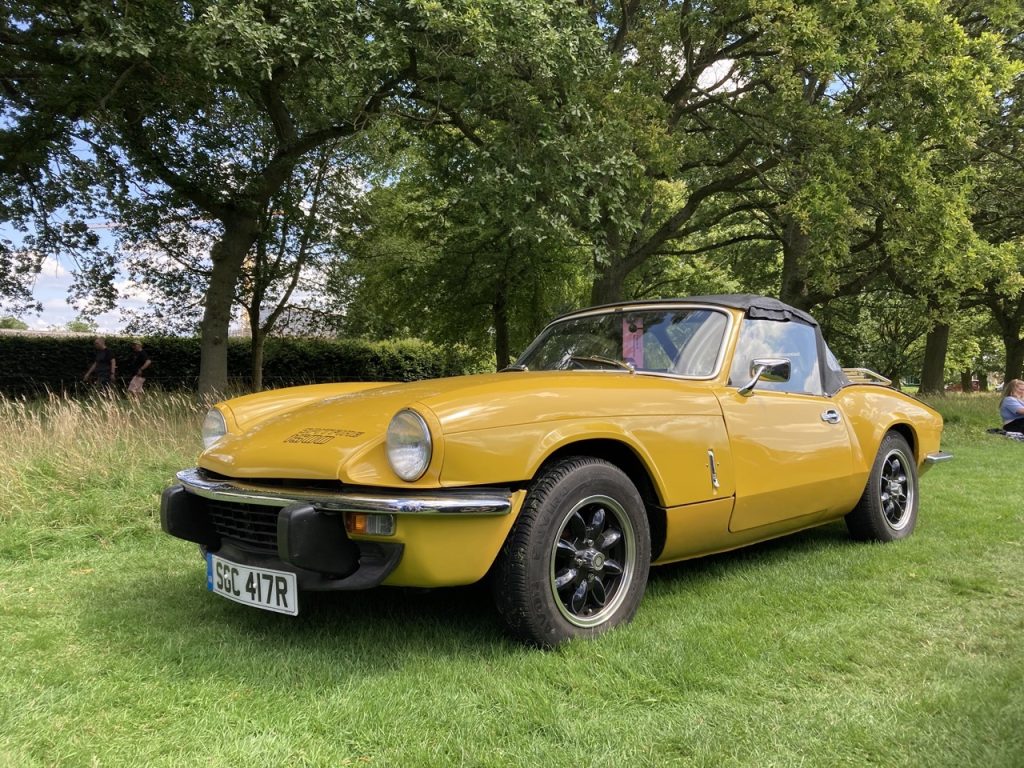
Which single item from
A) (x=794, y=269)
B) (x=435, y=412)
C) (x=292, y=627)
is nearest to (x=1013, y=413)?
(x=794, y=269)

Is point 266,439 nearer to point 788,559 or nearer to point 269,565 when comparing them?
point 269,565

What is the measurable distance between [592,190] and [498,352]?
824cm

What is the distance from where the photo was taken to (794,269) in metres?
13.9

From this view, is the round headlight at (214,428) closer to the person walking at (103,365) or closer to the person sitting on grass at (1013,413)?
the person walking at (103,365)

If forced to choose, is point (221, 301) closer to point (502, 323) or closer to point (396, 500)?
point (502, 323)

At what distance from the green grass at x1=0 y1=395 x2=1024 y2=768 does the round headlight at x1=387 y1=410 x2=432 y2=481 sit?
0.76 metres

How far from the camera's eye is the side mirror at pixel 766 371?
3660 millimetres

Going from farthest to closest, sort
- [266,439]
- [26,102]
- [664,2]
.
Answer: [664,2], [26,102], [266,439]

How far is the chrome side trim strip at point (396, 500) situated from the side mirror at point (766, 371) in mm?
1644

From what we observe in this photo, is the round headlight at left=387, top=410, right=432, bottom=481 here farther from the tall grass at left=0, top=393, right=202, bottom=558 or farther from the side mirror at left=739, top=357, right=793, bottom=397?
the tall grass at left=0, top=393, right=202, bottom=558

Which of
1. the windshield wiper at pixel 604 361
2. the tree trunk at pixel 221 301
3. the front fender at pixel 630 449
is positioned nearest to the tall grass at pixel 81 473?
the windshield wiper at pixel 604 361

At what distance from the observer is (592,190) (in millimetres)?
9469

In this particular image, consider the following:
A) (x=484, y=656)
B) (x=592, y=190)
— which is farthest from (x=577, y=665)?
(x=592, y=190)

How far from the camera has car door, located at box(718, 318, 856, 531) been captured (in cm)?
353
